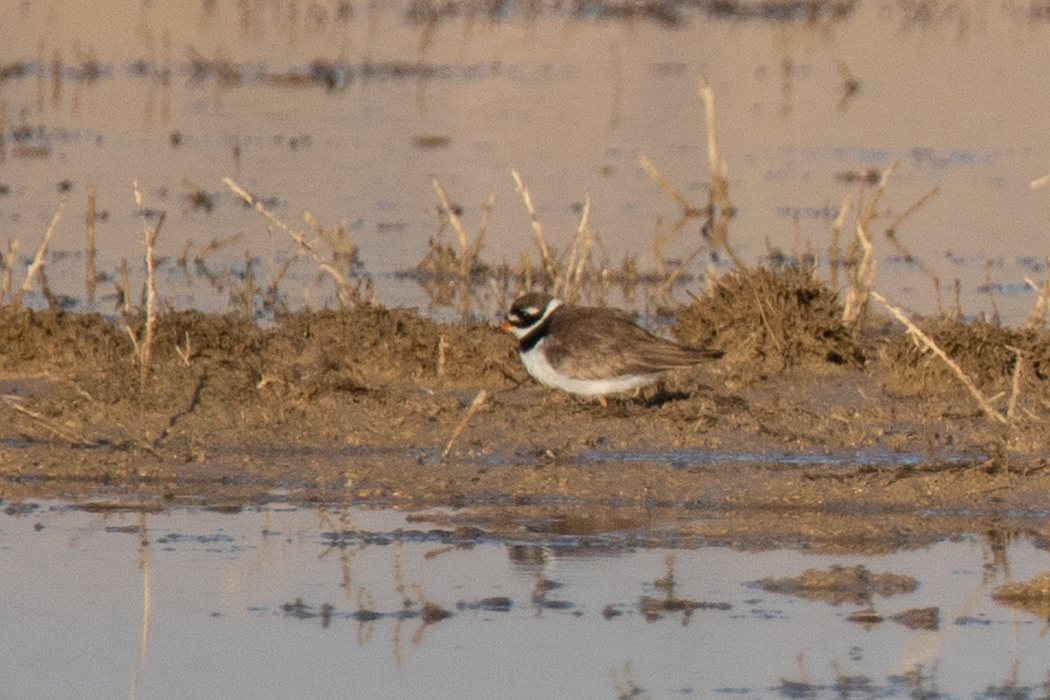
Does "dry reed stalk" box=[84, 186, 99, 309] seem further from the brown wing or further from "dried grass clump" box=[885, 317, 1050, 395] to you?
"dried grass clump" box=[885, 317, 1050, 395]

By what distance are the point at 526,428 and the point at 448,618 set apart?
2.93 m

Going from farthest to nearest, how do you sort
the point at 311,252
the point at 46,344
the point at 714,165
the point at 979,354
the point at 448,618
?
the point at 714,165
the point at 311,252
the point at 46,344
the point at 979,354
the point at 448,618

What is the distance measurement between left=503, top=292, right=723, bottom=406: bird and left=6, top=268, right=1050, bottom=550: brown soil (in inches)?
7.9

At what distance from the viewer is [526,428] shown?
936 cm

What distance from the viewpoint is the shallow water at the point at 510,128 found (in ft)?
50.4

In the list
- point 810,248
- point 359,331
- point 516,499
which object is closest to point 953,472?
point 516,499

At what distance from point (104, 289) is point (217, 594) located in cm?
717

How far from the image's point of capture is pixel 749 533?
7.62m

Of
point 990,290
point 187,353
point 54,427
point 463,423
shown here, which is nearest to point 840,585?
point 463,423

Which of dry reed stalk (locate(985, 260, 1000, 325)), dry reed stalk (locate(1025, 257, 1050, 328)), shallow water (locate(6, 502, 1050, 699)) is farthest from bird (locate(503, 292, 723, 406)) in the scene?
dry reed stalk (locate(985, 260, 1000, 325))

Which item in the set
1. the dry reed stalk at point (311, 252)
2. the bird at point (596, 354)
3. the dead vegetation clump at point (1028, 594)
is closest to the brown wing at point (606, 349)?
the bird at point (596, 354)

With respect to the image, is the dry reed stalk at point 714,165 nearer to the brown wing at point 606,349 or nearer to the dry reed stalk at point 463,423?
the brown wing at point 606,349

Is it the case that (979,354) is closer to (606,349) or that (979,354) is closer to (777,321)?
(777,321)

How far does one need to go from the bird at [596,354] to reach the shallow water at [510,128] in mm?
3227
